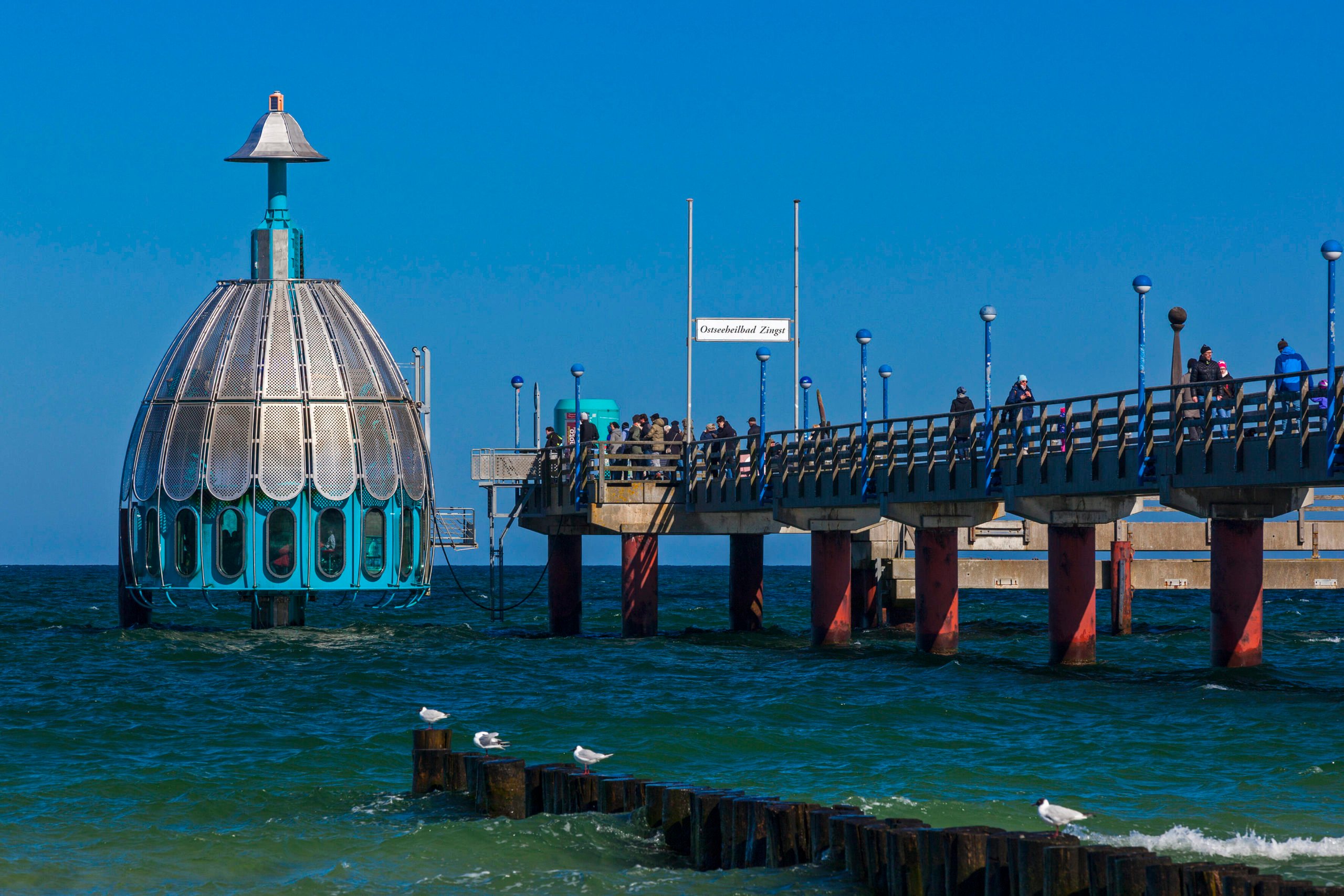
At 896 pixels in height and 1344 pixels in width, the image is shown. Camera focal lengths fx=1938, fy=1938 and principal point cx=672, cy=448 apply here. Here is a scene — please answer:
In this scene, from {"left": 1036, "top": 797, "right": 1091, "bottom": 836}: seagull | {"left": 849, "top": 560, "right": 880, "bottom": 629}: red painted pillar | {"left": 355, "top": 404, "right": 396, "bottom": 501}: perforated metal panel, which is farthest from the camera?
{"left": 849, "top": 560, "right": 880, "bottom": 629}: red painted pillar

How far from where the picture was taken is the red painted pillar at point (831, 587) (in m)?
37.3

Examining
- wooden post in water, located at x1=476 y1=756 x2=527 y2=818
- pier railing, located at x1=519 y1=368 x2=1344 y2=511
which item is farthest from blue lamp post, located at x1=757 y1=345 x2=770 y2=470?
wooden post in water, located at x1=476 y1=756 x2=527 y2=818

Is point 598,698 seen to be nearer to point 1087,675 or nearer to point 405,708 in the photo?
point 405,708

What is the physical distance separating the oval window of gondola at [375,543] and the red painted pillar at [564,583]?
385cm

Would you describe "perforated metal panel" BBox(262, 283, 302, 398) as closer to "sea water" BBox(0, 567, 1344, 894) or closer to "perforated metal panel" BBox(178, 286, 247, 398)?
"perforated metal panel" BBox(178, 286, 247, 398)

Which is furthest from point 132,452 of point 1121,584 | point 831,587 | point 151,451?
point 1121,584

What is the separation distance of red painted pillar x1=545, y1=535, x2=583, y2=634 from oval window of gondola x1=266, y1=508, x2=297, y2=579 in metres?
5.97

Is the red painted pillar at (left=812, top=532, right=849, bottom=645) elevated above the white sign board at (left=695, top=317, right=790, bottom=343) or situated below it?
below

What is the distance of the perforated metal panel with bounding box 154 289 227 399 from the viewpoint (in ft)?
138

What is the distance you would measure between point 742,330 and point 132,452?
13914 mm

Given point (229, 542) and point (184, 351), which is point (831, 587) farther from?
point (184, 351)

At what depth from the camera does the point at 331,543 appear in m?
41.5

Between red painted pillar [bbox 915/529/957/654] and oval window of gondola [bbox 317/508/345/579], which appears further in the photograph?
oval window of gondola [bbox 317/508/345/579]

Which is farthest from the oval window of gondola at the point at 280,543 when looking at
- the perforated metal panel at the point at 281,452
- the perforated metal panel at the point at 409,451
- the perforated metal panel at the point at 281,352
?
the perforated metal panel at the point at 409,451
